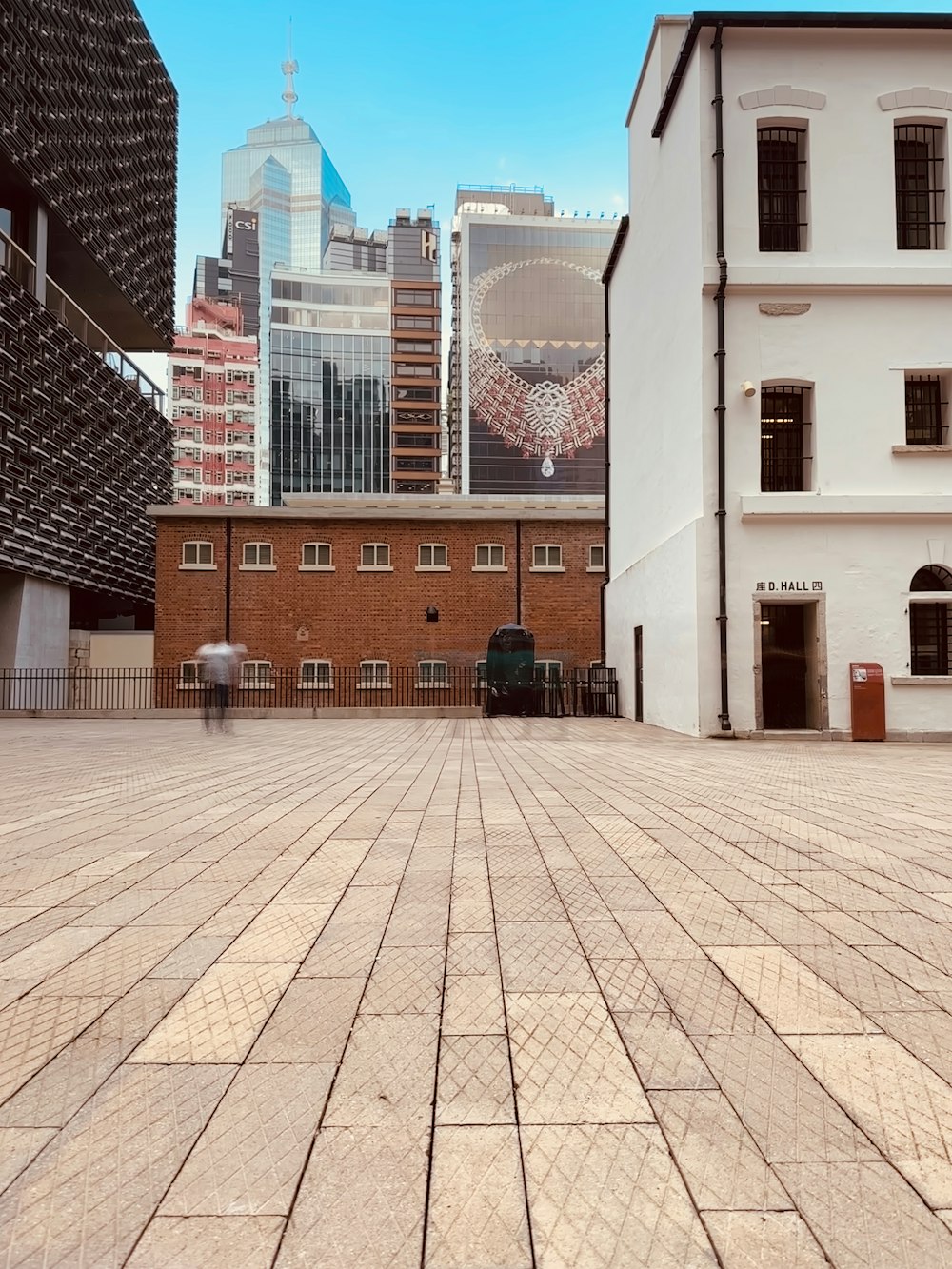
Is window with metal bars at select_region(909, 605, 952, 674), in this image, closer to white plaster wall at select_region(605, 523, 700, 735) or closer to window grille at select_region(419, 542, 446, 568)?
white plaster wall at select_region(605, 523, 700, 735)

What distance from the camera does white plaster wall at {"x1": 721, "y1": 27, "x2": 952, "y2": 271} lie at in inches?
593

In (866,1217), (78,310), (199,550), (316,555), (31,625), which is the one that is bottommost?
(866,1217)

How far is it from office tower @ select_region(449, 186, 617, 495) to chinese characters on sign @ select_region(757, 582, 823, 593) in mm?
71442

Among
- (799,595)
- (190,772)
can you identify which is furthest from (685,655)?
(190,772)

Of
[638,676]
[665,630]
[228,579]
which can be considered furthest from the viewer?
[228,579]

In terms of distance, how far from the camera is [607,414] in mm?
25500

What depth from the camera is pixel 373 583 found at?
30.1m

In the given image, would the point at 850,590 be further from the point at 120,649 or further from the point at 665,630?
the point at 120,649

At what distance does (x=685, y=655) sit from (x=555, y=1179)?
45.6ft

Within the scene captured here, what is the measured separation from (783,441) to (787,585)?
2874mm

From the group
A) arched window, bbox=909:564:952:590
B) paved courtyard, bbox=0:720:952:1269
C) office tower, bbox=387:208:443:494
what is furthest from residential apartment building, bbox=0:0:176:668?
office tower, bbox=387:208:443:494

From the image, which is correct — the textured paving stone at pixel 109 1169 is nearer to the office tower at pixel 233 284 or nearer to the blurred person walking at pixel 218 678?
the blurred person walking at pixel 218 678

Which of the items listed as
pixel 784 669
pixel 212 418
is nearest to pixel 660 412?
pixel 784 669

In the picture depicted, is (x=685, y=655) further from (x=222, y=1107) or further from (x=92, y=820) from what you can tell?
(x=222, y=1107)
